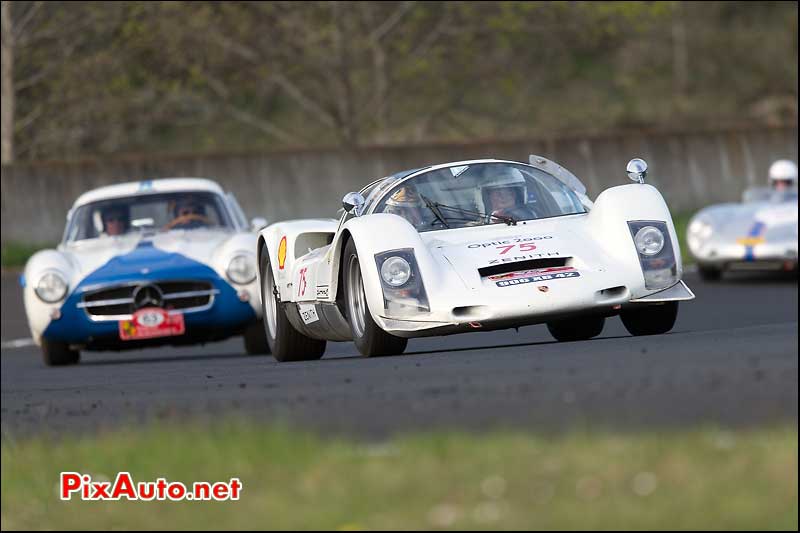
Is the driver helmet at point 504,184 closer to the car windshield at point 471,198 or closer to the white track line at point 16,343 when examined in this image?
the car windshield at point 471,198

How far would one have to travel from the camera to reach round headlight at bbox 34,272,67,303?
13.2 metres

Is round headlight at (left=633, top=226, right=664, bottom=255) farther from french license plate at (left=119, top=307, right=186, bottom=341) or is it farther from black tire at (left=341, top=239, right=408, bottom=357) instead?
french license plate at (left=119, top=307, right=186, bottom=341)

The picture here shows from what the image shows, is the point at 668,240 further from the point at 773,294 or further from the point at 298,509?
the point at 773,294

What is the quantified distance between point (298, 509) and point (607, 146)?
1848 centimetres

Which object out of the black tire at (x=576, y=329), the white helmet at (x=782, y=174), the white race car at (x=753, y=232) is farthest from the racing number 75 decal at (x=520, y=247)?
the white helmet at (x=782, y=174)

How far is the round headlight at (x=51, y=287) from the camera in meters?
13.2

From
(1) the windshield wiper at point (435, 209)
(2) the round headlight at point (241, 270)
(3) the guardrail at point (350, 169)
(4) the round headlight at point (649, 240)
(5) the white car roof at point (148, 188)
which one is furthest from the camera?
(3) the guardrail at point (350, 169)

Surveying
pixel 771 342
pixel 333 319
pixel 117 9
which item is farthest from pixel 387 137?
pixel 771 342

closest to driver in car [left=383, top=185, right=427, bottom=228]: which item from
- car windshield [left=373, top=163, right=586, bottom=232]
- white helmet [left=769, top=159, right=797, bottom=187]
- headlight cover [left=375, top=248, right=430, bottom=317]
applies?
car windshield [left=373, top=163, right=586, bottom=232]

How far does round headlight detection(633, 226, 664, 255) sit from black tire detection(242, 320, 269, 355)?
5.23 m

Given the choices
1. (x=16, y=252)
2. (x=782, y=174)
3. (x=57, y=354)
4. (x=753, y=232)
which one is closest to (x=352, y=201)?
(x=57, y=354)

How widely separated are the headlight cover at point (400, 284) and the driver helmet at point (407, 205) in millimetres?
639

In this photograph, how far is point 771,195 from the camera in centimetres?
1841

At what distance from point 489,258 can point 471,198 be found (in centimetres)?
77
